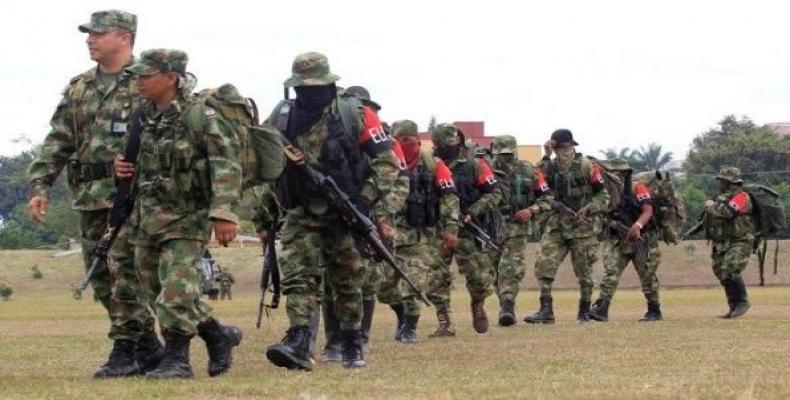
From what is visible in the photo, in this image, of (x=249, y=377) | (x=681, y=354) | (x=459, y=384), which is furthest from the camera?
(x=681, y=354)

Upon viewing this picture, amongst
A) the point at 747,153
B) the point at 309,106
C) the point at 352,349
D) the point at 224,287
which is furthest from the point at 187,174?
the point at 747,153

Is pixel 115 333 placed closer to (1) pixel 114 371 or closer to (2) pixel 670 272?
(1) pixel 114 371

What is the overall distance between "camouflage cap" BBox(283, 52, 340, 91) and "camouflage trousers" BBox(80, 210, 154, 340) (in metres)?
1.61

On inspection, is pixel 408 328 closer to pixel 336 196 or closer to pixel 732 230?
pixel 336 196

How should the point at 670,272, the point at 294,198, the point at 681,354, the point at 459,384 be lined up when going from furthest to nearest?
the point at 670,272
the point at 681,354
the point at 294,198
the point at 459,384

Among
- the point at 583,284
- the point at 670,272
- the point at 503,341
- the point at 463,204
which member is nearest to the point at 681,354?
the point at 503,341

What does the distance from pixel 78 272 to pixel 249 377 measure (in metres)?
48.8

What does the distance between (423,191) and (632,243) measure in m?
5.59

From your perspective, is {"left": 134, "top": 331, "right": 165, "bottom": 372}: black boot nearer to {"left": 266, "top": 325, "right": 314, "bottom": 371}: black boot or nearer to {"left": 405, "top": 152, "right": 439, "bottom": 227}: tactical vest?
{"left": 266, "top": 325, "right": 314, "bottom": 371}: black boot

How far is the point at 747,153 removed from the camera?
86.0 metres

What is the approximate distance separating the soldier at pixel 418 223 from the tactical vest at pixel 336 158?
4.39m

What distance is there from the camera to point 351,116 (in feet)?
36.0

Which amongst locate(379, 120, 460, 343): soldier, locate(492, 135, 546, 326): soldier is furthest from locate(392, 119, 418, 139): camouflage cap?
locate(492, 135, 546, 326): soldier

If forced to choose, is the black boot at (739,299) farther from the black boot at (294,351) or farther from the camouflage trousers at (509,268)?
the black boot at (294,351)
